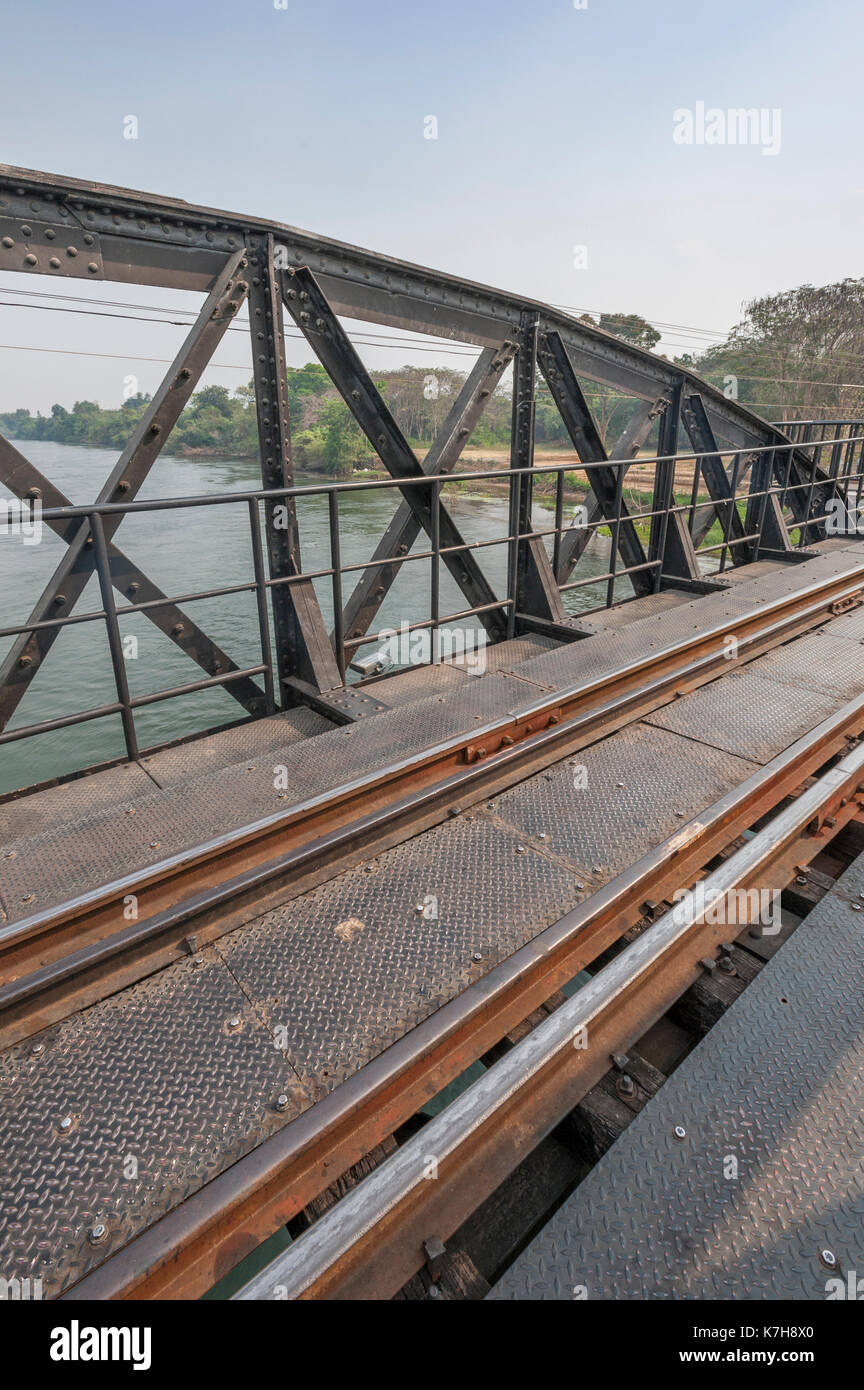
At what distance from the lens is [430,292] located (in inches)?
205

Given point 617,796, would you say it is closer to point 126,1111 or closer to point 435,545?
point 435,545

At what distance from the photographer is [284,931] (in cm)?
279

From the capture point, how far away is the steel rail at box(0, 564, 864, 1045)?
2.53 meters

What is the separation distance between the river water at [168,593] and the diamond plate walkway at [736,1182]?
624cm

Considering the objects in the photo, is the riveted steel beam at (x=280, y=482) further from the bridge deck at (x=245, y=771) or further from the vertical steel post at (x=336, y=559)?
the bridge deck at (x=245, y=771)

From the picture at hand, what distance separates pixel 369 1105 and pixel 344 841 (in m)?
1.27

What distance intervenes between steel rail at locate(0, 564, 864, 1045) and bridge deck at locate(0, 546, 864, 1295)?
0.11 m

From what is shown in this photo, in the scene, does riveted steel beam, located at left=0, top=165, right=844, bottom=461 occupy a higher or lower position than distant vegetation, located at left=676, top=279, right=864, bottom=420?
lower

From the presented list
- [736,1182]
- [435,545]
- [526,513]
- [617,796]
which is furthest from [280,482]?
[736,1182]

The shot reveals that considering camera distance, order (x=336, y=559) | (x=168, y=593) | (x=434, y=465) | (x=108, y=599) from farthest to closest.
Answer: (x=168, y=593)
(x=434, y=465)
(x=336, y=559)
(x=108, y=599)

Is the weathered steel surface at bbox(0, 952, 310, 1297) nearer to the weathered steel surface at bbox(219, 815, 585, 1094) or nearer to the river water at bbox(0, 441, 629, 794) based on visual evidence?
the weathered steel surface at bbox(219, 815, 585, 1094)

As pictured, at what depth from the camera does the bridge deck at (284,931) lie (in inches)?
77.3

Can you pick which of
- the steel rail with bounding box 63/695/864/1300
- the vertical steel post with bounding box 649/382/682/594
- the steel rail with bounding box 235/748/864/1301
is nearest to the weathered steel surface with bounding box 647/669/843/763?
the steel rail with bounding box 63/695/864/1300

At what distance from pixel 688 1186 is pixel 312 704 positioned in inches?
139
